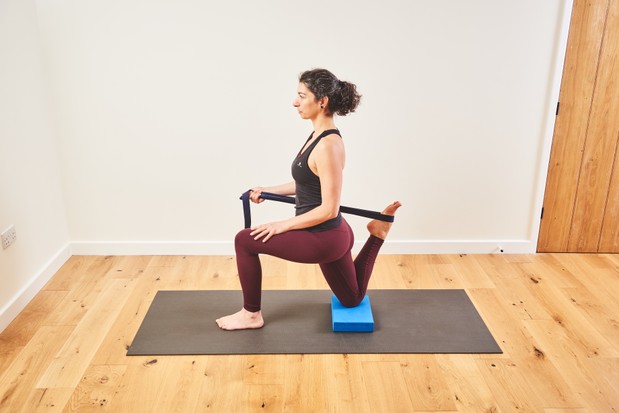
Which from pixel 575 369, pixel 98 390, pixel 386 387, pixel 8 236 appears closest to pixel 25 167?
pixel 8 236

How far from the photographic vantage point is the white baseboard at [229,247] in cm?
330

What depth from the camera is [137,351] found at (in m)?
2.31

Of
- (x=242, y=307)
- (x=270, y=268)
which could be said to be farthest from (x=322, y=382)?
(x=270, y=268)

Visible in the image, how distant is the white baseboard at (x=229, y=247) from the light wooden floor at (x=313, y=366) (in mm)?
336

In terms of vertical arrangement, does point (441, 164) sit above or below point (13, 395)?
above

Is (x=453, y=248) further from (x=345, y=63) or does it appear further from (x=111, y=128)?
(x=111, y=128)

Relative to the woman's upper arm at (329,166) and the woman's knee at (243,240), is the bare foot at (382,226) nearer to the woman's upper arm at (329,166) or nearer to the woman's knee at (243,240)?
the woman's upper arm at (329,166)

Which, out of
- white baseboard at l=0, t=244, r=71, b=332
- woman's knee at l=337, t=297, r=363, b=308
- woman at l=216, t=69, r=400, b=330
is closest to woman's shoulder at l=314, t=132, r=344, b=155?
woman at l=216, t=69, r=400, b=330

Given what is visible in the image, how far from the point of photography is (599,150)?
10.4ft

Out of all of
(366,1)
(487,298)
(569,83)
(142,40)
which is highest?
(366,1)

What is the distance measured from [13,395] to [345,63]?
2224 millimetres

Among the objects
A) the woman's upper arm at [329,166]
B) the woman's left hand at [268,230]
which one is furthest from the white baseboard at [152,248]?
the woman's upper arm at [329,166]

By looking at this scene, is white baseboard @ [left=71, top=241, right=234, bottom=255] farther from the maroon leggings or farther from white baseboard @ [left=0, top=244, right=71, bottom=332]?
the maroon leggings

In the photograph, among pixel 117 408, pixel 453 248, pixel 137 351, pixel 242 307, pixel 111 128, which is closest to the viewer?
pixel 117 408
